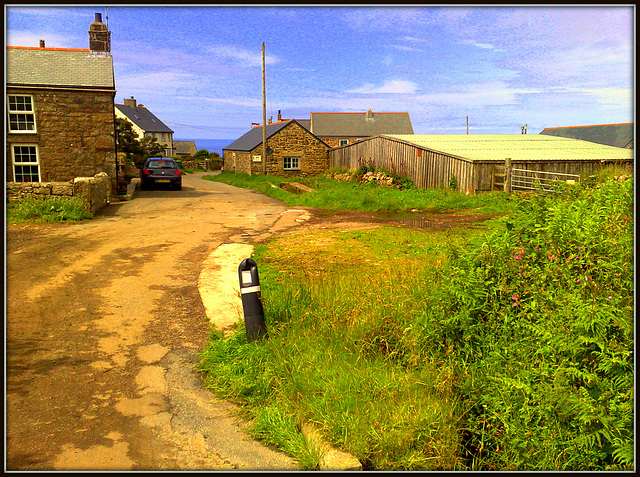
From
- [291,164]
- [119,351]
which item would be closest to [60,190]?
[119,351]

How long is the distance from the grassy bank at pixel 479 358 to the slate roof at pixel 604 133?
34.9 meters

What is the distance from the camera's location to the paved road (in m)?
3.95

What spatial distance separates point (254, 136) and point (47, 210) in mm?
30609

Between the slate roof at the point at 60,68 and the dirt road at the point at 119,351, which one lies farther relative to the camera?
the slate roof at the point at 60,68

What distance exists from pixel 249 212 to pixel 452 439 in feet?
45.2

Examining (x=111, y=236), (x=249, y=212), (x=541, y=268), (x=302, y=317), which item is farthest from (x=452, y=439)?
(x=249, y=212)

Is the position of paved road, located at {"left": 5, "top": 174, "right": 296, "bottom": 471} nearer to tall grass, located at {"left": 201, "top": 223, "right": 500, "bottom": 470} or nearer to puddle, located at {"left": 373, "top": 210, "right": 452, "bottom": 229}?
tall grass, located at {"left": 201, "top": 223, "right": 500, "bottom": 470}

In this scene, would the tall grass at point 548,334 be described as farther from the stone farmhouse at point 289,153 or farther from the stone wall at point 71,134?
the stone farmhouse at point 289,153

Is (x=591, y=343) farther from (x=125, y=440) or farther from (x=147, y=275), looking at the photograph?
(x=147, y=275)

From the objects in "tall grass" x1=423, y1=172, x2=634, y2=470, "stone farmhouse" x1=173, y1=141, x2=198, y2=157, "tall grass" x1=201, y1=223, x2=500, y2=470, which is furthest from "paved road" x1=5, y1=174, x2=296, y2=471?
"stone farmhouse" x1=173, y1=141, x2=198, y2=157

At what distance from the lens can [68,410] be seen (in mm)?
4520

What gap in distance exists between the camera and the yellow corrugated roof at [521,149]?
74.5 ft

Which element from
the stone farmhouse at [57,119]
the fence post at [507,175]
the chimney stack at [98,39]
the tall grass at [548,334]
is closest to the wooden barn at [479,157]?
the fence post at [507,175]

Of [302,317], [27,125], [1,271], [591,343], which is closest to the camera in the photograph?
[1,271]
